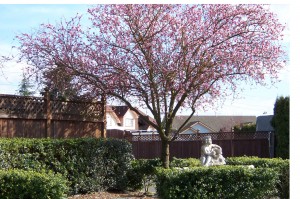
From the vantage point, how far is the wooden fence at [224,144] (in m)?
21.2

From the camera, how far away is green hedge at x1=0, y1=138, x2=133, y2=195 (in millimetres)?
11656

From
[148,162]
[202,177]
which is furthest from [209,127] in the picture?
[202,177]

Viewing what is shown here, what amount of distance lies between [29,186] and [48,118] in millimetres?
4363

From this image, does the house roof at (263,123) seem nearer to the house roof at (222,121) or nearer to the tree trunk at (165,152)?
the tree trunk at (165,152)

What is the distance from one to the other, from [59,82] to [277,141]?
10.2 meters

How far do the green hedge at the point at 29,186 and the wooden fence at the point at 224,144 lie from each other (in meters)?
12.4

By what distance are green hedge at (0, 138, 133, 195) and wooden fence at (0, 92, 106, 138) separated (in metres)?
1.13

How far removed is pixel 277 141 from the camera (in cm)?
2022

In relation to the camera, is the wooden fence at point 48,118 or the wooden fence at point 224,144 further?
the wooden fence at point 224,144

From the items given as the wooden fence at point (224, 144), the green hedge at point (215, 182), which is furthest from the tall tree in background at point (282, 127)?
the green hedge at point (215, 182)

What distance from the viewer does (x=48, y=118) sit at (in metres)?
13.9

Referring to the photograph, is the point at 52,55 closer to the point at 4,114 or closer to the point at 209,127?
the point at 4,114

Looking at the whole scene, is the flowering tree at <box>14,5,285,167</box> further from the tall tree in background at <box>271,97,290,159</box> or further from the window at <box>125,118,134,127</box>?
the window at <box>125,118,134,127</box>

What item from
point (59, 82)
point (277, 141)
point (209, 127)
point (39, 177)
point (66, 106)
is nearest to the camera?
point (39, 177)
